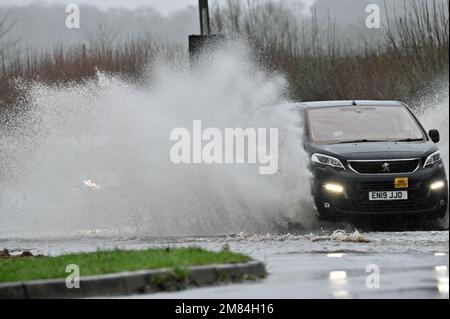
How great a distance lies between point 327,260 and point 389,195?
13.2ft

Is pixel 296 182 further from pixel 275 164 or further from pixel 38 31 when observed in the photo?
pixel 38 31

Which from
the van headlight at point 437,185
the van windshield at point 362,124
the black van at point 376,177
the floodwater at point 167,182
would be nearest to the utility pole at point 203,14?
the floodwater at point 167,182

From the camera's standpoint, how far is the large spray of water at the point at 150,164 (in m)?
18.7

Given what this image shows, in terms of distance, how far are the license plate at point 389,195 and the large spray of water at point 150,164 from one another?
38.9 inches

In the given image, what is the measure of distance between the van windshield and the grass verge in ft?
17.3

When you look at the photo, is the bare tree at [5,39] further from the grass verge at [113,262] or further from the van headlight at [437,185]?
the grass verge at [113,262]

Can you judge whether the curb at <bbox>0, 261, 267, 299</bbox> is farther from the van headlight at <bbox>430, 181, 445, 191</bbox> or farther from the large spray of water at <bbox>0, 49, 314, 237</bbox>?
the van headlight at <bbox>430, 181, 445, 191</bbox>

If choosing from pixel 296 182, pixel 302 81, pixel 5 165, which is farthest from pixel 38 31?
pixel 296 182

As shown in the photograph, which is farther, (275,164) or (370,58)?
(370,58)

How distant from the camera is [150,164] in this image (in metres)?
20.3

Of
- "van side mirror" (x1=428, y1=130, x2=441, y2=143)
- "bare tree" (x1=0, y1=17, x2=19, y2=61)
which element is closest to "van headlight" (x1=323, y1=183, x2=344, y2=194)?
"van side mirror" (x1=428, y1=130, x2=441, y2=143)

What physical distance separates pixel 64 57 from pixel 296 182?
36837 mm

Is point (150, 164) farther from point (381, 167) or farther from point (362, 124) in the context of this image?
point (381, 167)

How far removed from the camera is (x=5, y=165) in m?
25.6
